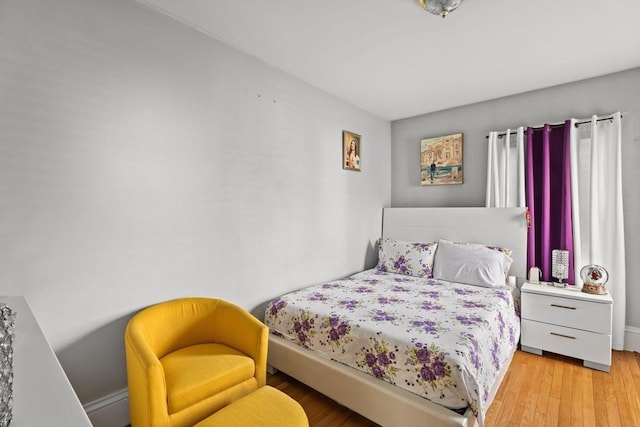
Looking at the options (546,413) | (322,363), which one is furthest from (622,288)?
(322,363)

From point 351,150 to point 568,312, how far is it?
2603 millimetres

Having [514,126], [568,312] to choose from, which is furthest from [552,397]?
[514,126]

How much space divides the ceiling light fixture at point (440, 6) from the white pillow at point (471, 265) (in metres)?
2.19

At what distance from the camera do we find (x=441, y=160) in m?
3.86

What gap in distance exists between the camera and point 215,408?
1626 millimetres

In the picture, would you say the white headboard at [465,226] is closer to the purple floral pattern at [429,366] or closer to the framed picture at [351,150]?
the framed picture at [351,150]

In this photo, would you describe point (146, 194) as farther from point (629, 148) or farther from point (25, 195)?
point (629, 148)

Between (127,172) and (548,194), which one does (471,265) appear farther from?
(127,172)

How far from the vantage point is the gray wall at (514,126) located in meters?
Result: 2.76

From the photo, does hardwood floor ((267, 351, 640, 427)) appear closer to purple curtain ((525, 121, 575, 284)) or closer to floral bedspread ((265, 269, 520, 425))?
floral bedspread ((265, 269, 520, 425))

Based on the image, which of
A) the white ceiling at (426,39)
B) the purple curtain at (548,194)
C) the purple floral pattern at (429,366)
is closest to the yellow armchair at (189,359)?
the purple floral pattern at (429,366)

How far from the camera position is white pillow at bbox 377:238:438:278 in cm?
330

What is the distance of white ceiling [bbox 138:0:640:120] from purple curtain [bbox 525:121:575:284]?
1.86 feet

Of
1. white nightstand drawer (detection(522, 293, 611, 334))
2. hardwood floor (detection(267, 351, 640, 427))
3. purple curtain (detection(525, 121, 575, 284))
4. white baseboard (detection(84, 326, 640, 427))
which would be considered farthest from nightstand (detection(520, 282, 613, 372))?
white baseboard (detection(84, 326, 640, 427))
